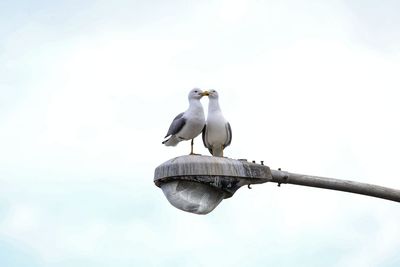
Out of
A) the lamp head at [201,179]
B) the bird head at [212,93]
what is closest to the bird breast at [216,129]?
the bird head at [212,93]

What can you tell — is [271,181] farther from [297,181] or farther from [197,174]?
[197,174]

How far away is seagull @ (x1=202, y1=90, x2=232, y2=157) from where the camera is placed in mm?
9570

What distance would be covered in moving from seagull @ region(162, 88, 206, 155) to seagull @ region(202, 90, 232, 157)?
10 cm

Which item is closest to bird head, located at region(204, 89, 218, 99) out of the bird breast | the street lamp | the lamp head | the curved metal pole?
the bird breast

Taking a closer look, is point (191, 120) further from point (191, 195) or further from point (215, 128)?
point (191, 195)

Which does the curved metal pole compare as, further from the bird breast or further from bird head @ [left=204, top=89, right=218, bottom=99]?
bird head @ [left=204, top=89, right=218, bottom=99]

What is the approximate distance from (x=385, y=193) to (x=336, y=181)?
1.92ft

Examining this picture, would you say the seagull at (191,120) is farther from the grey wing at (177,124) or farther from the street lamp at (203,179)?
the street lamp at (203,179)

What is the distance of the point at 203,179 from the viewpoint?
7.64 m

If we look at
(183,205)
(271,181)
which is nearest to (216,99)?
(271,181)

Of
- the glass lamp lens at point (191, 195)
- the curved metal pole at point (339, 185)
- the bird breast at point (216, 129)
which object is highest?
the bird breast at point (216, 129)

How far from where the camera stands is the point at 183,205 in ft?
25.6

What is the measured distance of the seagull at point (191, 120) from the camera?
31.8ft

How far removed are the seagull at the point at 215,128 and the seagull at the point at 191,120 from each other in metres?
0.10
